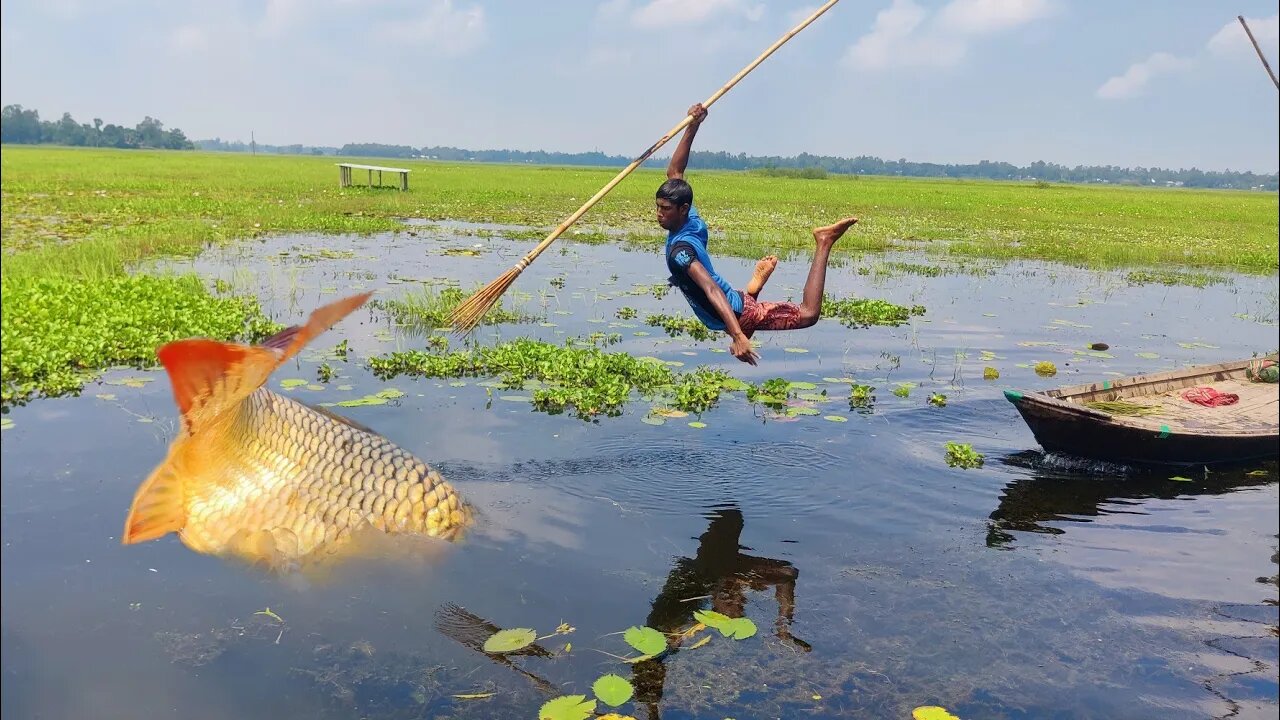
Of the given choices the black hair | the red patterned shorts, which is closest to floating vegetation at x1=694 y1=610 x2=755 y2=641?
the red patterned shorts

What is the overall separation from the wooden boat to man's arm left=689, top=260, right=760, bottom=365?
2656 mm

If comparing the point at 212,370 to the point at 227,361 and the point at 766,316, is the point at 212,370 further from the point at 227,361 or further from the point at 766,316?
the point at 766,316

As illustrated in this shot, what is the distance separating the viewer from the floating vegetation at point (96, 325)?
280 inches

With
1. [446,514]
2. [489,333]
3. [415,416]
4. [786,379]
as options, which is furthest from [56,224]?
[446,514]

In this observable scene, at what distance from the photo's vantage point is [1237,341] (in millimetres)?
11930

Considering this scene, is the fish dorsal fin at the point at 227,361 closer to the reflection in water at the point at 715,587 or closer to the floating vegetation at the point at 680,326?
the reflection in water at the point at 715,587

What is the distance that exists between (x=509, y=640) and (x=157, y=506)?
170cm

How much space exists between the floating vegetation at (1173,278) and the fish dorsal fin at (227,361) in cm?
1740

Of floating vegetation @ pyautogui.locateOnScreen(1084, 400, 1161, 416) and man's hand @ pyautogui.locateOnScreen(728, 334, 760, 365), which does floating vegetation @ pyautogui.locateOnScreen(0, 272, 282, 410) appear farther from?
floating vegetation @ pyautogui.locateOnScreen(1084, 400, 1161, 416)

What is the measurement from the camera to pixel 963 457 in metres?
7.02

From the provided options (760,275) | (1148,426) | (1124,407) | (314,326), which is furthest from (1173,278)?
(314,326)

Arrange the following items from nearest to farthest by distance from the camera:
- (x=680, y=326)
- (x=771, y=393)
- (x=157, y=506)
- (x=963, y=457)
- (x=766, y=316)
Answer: (x=157, y=506) → (x=766, y=316) → (x=963, y=457) → (x=771, y=393) → (x=680, y=326)

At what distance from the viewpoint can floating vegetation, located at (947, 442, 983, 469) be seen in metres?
6.97

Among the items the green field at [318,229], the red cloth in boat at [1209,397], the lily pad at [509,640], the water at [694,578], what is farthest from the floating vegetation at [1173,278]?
the lily pad at [509,640]
